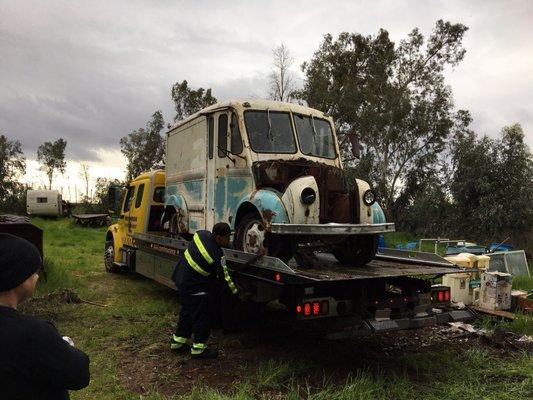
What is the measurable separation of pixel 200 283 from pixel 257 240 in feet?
2.70

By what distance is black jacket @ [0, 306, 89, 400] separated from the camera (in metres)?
1.78

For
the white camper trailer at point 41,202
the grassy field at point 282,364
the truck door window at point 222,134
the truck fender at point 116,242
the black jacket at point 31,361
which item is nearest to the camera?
the black jacket at point 31,361

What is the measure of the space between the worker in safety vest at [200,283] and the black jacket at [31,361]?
3517mm

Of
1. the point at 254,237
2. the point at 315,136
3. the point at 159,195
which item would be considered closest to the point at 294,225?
the point at 254,237

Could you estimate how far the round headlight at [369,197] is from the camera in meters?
5.88

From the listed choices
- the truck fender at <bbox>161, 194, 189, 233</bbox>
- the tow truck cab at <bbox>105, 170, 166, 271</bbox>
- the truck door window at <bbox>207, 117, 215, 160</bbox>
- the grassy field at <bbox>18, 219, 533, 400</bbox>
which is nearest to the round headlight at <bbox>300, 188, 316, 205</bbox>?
the grassy field at <bbox>18, 219, 533, 400</bbox>

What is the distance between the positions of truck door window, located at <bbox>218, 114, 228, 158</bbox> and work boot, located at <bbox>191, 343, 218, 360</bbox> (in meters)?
2.49

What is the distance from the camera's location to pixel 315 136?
7016 millimetres

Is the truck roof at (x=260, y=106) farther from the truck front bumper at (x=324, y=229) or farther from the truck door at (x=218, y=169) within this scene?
the truck front bumper at (x=324, y=229)

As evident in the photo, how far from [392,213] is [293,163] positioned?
20.2 meters

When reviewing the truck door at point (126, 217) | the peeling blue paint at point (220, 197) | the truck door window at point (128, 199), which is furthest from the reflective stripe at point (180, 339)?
the truck door window at point (128, 199)

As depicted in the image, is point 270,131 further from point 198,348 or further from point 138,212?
point 138,212

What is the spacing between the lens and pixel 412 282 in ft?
18.1

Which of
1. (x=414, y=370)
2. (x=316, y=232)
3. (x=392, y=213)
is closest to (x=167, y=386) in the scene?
(x=316, y=232)
